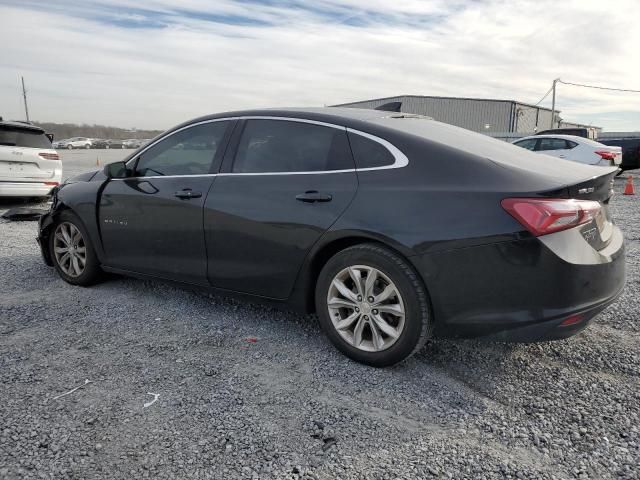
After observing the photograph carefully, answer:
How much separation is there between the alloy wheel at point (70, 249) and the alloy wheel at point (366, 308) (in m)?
2.70

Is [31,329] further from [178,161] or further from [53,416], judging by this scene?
[178,161]

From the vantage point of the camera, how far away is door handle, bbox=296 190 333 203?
3.19 meters

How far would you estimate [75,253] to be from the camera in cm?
476

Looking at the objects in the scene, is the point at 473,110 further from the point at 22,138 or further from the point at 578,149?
the point at 22,138

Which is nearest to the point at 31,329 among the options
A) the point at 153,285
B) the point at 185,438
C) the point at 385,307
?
the point at 153,285

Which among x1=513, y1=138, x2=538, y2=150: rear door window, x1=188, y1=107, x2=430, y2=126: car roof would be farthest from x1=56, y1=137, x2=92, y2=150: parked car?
x1=188, y1=107, x2=430, y2=126: car roof

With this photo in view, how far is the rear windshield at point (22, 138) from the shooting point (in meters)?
8.81

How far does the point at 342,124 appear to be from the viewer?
11.0 feet

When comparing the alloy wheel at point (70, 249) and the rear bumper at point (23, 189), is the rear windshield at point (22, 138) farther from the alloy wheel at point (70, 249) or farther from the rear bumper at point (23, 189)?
the alloy wheel at point (70, 249)

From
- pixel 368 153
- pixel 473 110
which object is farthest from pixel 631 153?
pixel 473 110

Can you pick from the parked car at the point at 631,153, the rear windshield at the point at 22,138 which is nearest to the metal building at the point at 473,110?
the parked car at the point at 631,153

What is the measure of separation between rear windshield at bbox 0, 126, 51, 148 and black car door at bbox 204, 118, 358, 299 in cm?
702

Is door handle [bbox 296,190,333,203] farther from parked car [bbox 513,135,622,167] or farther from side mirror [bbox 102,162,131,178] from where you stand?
parked car [bbox 513,135,622,167]

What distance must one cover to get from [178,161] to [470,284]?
2500mm
